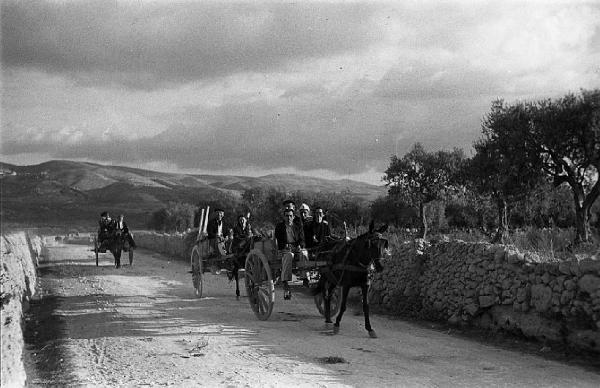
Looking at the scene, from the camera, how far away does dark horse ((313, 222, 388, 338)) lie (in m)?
9.68

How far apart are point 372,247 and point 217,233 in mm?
6129

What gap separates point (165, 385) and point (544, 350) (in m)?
5.66

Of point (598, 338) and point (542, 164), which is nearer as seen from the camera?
point (598, 338)

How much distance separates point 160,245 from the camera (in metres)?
38.4

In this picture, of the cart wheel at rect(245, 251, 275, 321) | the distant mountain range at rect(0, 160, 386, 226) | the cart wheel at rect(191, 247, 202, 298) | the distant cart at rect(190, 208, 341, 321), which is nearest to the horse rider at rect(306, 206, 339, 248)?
the distant cart at rect(190, 208, 341, 321)

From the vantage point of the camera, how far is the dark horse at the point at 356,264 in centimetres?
968

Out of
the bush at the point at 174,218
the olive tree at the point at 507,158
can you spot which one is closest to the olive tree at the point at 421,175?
the olive tree at the point at 507,158

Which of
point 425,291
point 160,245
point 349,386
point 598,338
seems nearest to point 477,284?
point 425,291

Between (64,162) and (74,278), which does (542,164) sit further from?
(64,162)

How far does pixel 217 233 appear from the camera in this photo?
583 inches

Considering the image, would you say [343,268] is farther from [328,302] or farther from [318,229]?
[318,229]

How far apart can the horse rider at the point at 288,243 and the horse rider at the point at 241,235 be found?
1.80m

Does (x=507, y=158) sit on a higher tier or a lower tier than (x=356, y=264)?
higher

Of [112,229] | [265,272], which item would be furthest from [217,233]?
[112,229]
